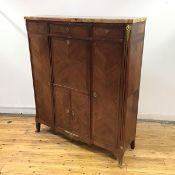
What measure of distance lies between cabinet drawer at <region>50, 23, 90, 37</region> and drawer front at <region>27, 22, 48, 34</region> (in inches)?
3.5

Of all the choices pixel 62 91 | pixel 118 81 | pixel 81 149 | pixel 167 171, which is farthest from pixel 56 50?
pixel 167 171

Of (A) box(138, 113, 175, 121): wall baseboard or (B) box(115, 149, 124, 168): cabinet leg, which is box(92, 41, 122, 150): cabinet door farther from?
(A) box(138, 113, 175, 121): wall baseboard

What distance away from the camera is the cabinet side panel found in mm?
1838

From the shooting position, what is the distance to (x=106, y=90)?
1.99 meters

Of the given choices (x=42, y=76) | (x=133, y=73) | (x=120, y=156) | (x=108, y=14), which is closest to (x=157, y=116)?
(x=120, y=156)

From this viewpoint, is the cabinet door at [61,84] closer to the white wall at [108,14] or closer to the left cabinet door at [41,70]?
the left cabinet door at [41,70]

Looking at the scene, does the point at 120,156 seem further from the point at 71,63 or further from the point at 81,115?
the point at 71,63

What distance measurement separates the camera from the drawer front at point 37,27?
7.18 ft

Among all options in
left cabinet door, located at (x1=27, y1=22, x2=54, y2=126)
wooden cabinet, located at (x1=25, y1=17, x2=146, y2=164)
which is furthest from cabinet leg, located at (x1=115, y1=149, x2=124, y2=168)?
left cabinet door, located at (x1=27, y1=22, x2=54, y2=126)

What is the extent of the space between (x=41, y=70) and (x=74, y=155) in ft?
3.01

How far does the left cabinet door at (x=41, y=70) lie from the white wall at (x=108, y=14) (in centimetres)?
49

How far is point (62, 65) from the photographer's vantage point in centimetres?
221

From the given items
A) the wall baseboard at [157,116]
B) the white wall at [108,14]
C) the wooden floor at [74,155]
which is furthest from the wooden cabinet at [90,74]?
the wall baseboard at [157,116]

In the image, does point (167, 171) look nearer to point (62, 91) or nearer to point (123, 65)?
point (123, 65)
